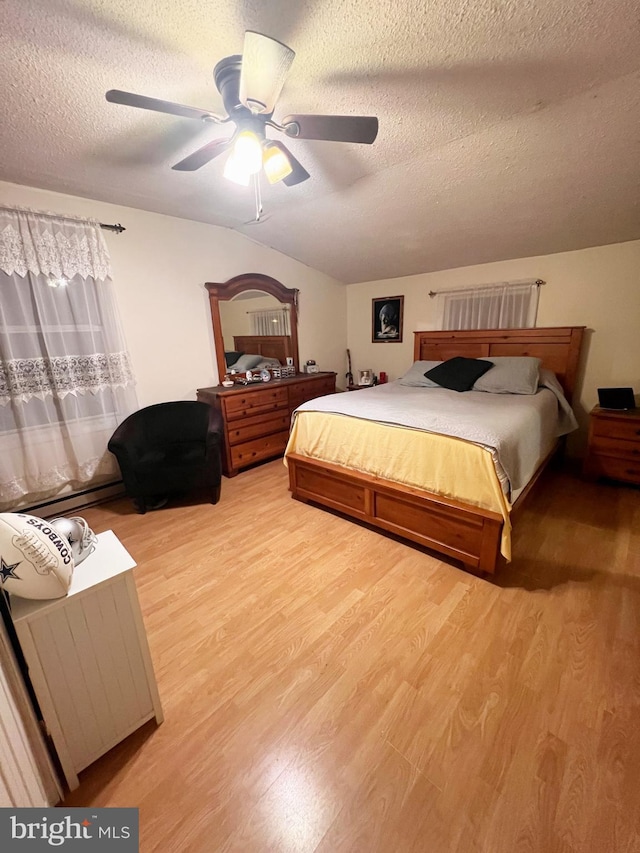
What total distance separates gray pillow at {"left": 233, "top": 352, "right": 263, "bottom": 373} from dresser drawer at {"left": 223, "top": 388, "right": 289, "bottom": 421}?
47 cm

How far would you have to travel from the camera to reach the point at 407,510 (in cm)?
214

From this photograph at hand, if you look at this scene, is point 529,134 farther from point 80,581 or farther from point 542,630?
point 80,581

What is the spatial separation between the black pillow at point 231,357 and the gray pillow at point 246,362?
0.10 ft

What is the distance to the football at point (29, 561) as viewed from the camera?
2.83 feet

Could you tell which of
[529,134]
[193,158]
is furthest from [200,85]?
[529,134]

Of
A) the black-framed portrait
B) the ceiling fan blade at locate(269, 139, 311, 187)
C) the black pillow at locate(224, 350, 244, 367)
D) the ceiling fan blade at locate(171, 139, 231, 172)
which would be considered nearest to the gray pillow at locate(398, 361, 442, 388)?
the black-framed portrait

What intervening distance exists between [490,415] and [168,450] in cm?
252

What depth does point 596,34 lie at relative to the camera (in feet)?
4.29

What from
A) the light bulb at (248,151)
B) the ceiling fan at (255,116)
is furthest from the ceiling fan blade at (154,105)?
the light bulb at (248,151)

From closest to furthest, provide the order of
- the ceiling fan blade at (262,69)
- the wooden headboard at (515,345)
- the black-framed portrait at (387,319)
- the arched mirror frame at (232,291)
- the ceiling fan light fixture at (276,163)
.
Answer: the ceiling fan blade at (262,69), the ceiling fan light fixture at (276,163), the wooden headboard at (515,345), the arched mirror frame at (232,291), the black-framed portrait at (387,319)

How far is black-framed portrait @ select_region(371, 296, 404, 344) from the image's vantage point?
4332mm

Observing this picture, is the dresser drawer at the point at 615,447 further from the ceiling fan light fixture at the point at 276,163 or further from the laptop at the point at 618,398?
the ceiling fan light fixture at the point at 276,163

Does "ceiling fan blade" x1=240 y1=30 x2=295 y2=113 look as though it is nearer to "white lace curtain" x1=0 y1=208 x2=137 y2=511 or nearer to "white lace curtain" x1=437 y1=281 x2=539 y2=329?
"white lace curtain" x1=0 y1=208 x2=137 y2=511

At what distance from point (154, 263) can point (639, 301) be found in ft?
13.7
